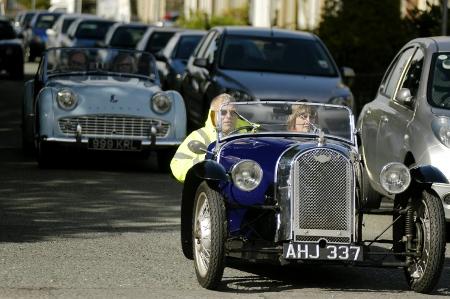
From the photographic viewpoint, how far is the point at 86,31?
43.2 m

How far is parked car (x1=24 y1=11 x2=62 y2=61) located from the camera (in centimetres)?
5067

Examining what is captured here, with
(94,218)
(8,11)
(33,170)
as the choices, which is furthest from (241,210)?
(8,11)

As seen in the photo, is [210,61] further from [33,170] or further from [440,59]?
[440,59]

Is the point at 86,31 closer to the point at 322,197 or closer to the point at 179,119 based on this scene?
the point at 179,119

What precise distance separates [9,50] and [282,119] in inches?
1080

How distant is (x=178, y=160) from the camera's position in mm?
10641

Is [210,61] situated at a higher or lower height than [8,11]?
higher

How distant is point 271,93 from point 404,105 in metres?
5.10

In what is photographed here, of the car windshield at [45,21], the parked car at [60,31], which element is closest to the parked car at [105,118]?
the parked car at [60,31]

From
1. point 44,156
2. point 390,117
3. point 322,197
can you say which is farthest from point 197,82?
point 322,197

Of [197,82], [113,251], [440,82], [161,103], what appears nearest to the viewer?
[113,251]

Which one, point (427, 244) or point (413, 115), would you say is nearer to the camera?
point (427, 244)

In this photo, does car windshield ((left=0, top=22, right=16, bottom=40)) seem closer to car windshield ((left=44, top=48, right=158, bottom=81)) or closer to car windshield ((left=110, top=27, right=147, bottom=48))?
car windshield ((left=110, top=27, right=147, bottom=48))

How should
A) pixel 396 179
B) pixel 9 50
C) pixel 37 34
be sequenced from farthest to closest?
pixel 37 34 → pixel 9 50 → pixel 396 179
